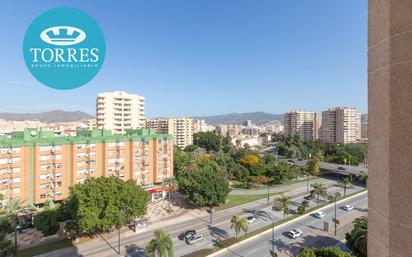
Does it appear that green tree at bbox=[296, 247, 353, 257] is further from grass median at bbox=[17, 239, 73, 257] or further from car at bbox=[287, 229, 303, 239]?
grass median at bbox=[17, 239, 73, 257]

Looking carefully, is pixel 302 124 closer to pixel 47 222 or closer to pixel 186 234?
pixel 186 234

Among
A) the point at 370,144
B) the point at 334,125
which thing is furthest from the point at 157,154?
the point at 334,125

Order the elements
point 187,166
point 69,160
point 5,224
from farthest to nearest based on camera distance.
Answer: point 187,166 → point 69,160 → point 5,224

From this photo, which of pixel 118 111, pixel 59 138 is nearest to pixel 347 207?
pixel 59 138

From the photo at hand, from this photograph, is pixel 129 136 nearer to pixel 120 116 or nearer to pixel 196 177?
pixel 196 177

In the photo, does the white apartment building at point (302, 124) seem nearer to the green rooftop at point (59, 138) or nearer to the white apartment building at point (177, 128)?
the white apartment building at point (177, 128)

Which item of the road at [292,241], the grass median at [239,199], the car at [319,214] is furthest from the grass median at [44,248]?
the car at [319,214]

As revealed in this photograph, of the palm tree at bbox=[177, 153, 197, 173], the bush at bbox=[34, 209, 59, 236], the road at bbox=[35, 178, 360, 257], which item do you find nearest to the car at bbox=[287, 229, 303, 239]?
the road at bbox=[35, 178, 360, 257]
